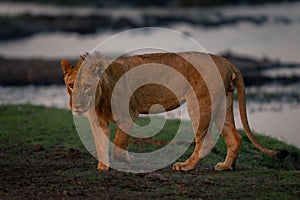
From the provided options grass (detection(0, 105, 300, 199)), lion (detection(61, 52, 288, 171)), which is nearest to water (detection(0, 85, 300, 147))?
grass (detection(0, 105, 300, 199))

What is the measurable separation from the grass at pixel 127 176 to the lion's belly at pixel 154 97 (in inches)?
27.9

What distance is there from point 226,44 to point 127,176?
62.1ft

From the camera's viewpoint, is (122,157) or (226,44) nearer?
(122,157)

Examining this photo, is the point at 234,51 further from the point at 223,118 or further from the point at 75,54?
the point at 223,118

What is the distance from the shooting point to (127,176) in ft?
23.5

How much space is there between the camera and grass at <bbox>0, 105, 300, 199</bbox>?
6523 millimetres

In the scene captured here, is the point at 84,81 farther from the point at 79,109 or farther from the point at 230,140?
the point at 230,140

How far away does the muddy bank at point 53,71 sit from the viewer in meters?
19.0

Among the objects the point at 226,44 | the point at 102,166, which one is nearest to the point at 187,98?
the point at 102,166

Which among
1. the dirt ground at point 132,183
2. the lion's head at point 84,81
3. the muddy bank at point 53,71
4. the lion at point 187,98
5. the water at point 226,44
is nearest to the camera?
the dirt ground at point 132,183

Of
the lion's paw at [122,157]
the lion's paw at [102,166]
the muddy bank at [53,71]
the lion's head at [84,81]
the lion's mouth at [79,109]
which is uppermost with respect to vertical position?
the lion's head at [84,81]

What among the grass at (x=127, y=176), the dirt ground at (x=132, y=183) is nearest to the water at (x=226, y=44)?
the grass at (x=127, y=176)

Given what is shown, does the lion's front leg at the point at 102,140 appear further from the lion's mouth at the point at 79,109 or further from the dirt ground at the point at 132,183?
the lion's mouth at the point at 79,109

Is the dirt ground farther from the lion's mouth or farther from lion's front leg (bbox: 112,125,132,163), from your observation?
the lion's mouth
